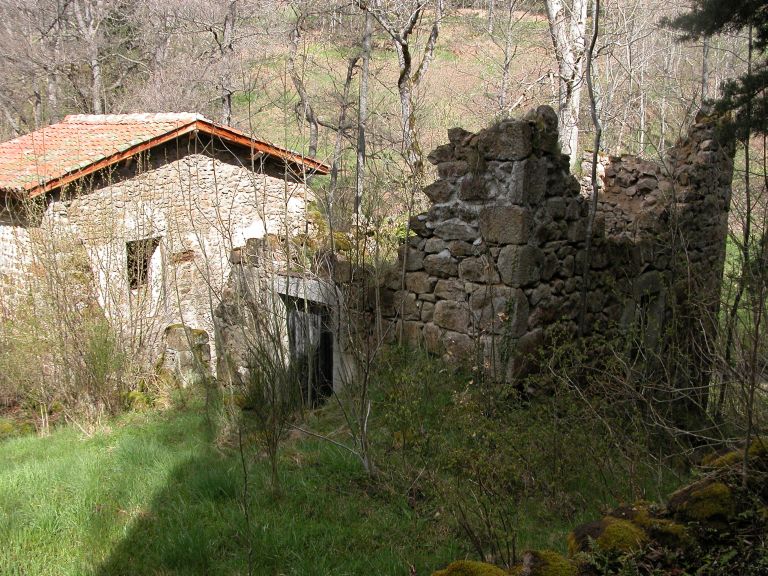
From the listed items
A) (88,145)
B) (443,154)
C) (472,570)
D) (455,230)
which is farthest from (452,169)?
(88,145)

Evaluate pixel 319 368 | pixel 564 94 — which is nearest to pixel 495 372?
pixel 319 368

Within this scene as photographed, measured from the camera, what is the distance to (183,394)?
8.12 m

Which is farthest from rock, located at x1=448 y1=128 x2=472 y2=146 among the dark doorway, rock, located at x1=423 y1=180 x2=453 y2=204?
the dark doorway

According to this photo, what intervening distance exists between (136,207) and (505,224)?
18.3 ft

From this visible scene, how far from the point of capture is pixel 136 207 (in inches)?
347

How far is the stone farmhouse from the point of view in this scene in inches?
328

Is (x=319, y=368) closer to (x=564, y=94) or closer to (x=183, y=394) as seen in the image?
(x=183, y=394)

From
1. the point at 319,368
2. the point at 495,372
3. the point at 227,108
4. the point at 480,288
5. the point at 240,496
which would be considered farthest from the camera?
the point at 227,108

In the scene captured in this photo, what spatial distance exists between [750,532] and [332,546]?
214 centimetres

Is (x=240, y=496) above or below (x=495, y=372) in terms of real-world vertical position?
below

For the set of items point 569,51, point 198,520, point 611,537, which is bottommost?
point 198,520

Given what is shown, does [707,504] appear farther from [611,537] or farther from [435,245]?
[435,245]

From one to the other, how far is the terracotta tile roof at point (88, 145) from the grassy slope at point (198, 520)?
5.75 meters

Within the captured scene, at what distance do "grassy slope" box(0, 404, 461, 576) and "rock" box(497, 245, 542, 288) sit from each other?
2000mm
